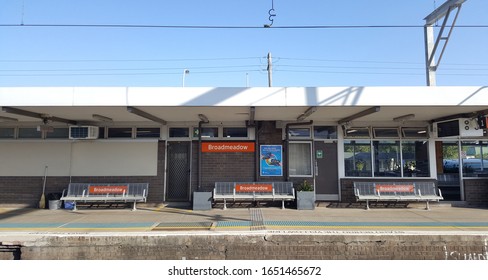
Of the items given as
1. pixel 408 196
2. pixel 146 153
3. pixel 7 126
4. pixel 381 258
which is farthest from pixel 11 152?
→ pixel 408 196

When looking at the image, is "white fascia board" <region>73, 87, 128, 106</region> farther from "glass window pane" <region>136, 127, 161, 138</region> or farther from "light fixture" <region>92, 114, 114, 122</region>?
"glass window pane" <region>136, 127, 161, 138</region>

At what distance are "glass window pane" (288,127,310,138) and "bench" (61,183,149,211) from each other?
16.7 feet

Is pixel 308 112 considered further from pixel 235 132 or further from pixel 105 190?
pixel 105 190

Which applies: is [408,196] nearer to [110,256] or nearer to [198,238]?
[198,238]

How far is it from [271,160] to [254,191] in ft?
3.97

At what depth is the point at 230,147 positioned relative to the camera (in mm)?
10133

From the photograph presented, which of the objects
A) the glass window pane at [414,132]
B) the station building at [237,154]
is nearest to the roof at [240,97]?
the station building at [237,154]

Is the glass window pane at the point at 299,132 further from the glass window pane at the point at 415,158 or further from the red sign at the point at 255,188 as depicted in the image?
the glass window pane at the point at 415,158

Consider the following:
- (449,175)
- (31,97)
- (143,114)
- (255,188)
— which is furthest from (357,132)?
(31,97)

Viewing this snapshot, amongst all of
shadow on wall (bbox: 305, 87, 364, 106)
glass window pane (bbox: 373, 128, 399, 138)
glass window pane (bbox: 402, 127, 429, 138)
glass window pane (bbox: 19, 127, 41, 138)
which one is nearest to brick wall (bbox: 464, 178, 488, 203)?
glass window pane (bbox: 402, 127, 429, 138)

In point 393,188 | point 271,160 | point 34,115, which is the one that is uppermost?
point 34,115

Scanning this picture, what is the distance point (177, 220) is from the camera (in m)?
7.60

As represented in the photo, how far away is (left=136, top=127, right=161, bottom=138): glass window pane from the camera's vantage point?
1034 cm

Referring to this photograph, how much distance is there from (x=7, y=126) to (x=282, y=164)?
9.28 m
